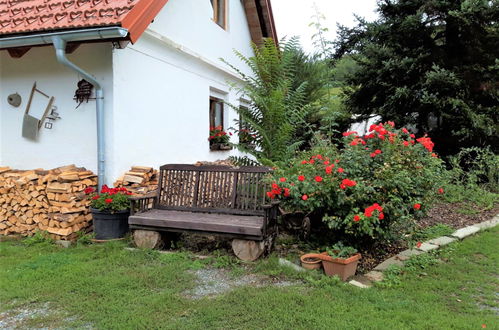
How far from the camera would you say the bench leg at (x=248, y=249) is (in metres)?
3.67

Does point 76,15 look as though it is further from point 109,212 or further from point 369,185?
point 369,185

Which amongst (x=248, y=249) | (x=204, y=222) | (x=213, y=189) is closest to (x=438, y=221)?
(x=248, y=249)

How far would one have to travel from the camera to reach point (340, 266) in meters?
3.30

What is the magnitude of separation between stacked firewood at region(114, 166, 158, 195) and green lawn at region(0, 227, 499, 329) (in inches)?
43.2

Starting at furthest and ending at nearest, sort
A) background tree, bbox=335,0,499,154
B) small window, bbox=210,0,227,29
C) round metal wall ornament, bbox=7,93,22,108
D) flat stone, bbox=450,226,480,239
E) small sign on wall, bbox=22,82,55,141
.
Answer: small window, bbox=210,0,227,29 < background tree, bbox=335,0,499,154 < round metal wall ornament, bbox=7,93,22,108 < small sign on wall, bbox=22,82,55,141 < flat stone, bbox=450,226,480,239

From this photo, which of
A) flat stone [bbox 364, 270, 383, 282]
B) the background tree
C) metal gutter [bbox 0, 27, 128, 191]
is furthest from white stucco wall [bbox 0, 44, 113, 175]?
the background tree

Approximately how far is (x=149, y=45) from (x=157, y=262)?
3.46 metres

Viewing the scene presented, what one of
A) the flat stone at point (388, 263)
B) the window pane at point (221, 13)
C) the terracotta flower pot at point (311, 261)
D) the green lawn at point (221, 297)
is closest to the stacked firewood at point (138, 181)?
the green lawn at point (221, 297)

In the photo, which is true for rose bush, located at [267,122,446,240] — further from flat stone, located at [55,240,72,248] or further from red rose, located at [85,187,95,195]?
flat stone, located at [55,240,72,248]

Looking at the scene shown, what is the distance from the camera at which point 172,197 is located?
4.60 metres

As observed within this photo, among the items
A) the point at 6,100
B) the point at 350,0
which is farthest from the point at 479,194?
the point at 6,100

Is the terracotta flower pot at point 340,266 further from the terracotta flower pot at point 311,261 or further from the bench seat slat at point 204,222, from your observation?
the bench seat slat at point 204,222

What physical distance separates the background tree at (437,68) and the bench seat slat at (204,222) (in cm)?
533

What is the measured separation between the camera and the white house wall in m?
4.99
